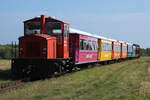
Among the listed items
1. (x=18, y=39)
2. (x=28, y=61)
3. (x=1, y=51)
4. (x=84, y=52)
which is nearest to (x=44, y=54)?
(x=28, y=61)

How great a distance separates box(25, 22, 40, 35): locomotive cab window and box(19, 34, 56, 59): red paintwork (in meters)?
0.89

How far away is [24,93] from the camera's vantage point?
30.9ft

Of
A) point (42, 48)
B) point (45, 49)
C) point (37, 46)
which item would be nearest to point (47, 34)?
point (37, 46)

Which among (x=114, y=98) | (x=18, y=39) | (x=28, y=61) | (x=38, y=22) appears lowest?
(x=114, y=98)

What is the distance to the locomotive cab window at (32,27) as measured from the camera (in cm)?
1512

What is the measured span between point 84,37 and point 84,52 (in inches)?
47.5

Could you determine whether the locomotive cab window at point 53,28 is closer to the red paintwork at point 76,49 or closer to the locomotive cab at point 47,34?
the locomotive cab at point 47,34

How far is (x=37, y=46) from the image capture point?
1414 cm

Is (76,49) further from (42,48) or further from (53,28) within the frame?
(42,48)

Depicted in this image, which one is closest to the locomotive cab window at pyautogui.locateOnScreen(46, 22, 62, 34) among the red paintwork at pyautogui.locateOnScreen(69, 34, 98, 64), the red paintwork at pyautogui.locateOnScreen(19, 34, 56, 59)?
the red paintwork at pyautogui.locateOnScreen(19, 34, 56, 59)

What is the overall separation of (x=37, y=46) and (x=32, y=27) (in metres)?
1.67

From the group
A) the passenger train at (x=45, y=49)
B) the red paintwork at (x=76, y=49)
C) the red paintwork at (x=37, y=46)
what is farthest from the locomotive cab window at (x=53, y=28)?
the red paintwork at (x=76, y=49)

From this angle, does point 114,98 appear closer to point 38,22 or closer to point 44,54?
point 44,54

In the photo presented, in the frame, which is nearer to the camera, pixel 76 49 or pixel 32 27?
pixel 32 27
